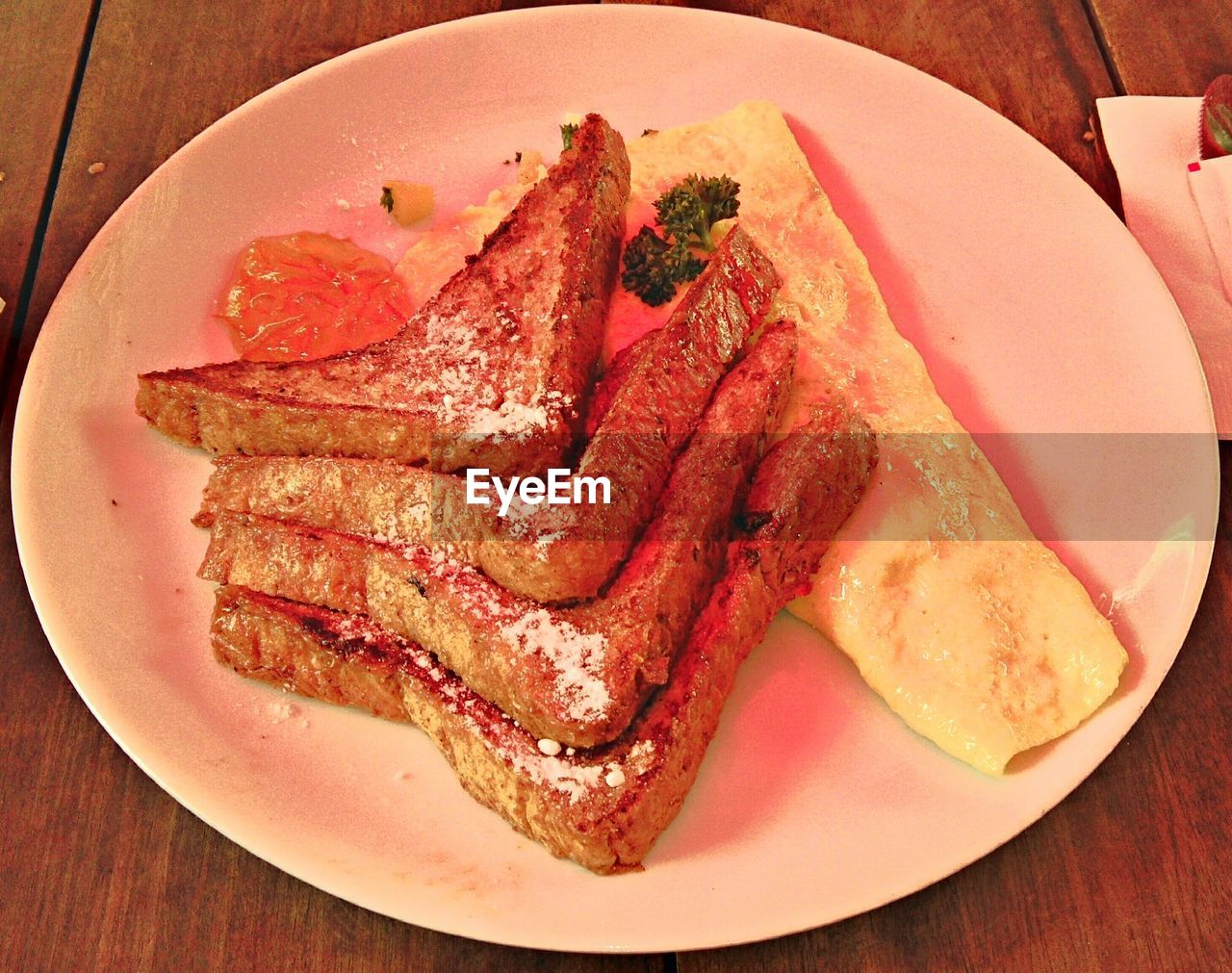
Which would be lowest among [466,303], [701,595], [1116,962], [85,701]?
[1116,962]

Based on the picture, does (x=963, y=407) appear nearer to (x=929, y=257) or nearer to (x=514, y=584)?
(x=929, y=257)

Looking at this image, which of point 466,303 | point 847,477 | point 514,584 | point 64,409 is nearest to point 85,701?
point 64,409

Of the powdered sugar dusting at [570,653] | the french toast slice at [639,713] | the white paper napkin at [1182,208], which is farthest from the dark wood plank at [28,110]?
the white paper napkin at [1182,208]

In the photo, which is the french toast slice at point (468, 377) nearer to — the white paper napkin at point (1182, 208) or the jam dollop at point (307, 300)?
the jam dollop at point (307, 300)

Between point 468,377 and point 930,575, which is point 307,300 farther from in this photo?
point 930,575

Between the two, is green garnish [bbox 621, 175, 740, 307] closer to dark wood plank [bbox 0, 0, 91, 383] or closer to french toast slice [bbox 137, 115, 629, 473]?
french toast slice [bbox 137, 115, 629, 473]
